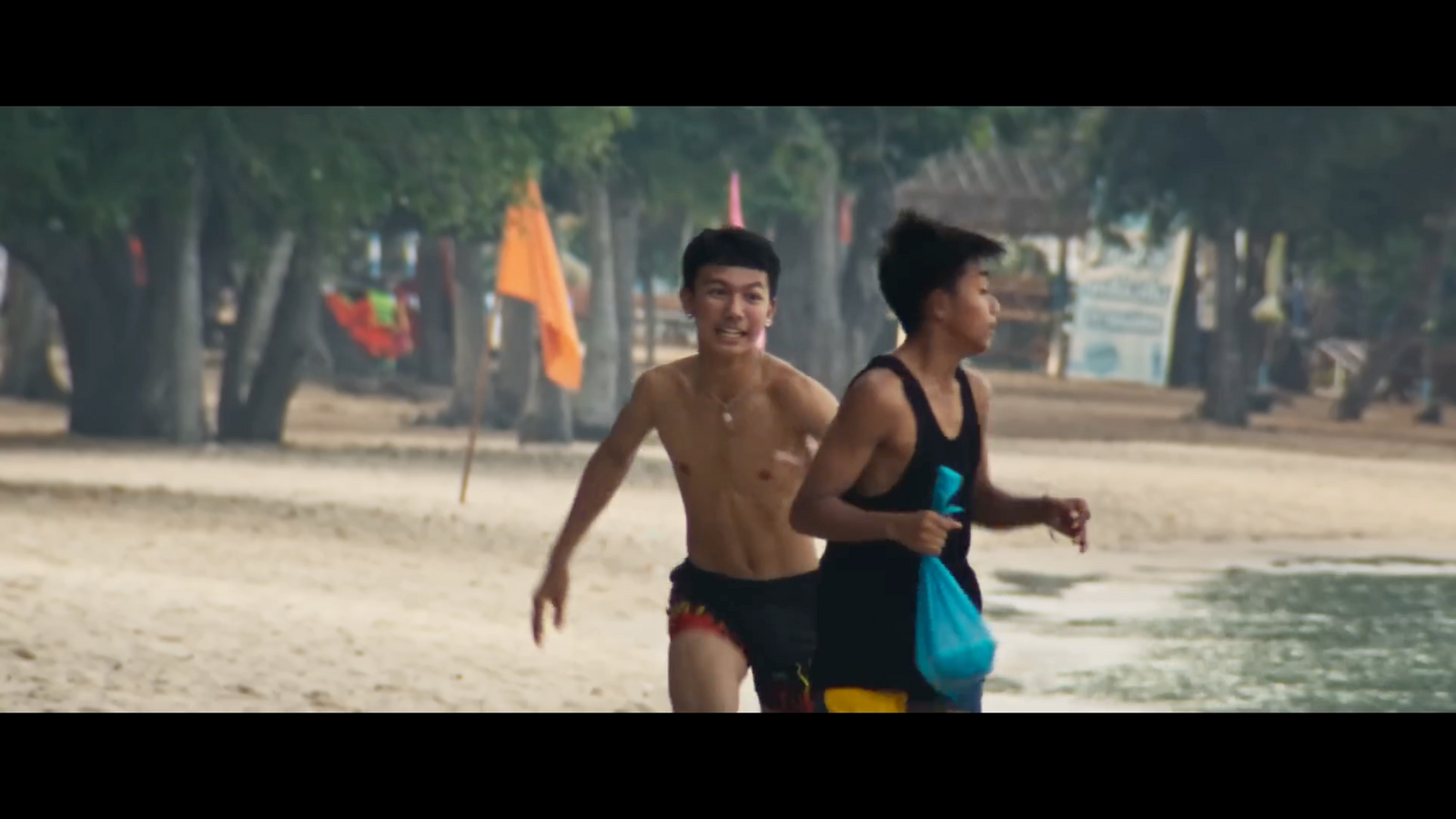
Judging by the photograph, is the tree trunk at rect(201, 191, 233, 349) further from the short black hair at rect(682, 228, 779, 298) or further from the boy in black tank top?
the boy in black tank top

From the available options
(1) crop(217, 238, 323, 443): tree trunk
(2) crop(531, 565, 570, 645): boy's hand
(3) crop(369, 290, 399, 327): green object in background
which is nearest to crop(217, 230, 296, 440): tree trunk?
(1) crop(217, 238, 323, 443): tree trunk

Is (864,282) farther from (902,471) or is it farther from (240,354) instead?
(902,471)

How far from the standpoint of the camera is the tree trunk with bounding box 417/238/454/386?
151 ft

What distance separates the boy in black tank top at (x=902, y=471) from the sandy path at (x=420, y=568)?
588 centimetres

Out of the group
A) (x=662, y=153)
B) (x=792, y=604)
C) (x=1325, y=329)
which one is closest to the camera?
(x=792, y=604)

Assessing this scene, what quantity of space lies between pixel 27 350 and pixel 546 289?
18.7 m

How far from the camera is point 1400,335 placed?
146ft

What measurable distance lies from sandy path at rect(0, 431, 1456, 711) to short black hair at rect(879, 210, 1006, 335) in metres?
5.99

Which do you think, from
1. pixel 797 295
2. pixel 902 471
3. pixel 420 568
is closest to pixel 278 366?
pixel 797 295

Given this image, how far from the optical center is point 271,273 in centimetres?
3228

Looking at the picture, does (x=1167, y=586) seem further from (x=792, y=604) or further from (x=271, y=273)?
(x=271, y=273)

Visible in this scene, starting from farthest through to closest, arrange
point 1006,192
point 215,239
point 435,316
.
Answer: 1. point 1006,192
2. point 435,316
3. point 215,239
